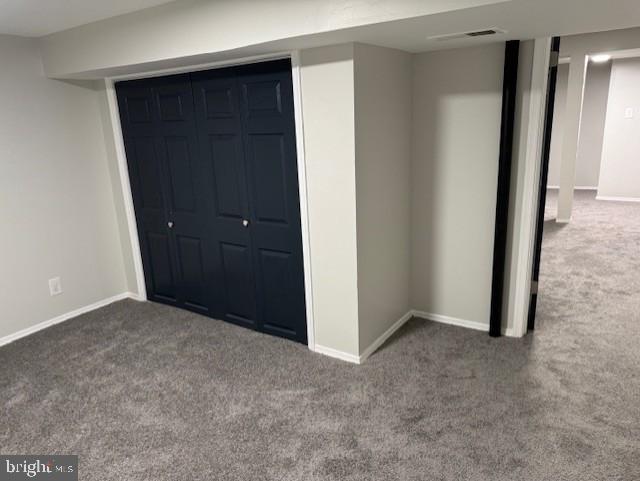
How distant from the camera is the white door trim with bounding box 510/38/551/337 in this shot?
2719 millimetres

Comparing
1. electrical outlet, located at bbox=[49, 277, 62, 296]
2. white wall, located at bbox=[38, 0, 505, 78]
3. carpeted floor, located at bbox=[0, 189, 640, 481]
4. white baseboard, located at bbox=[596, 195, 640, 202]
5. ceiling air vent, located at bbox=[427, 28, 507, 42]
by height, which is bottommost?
carpeted floor, located at bbox=[0, 189, 640, 481]

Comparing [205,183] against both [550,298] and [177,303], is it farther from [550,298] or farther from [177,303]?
[550,298]

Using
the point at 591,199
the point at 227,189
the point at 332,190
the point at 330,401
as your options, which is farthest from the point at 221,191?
the point at 591,199

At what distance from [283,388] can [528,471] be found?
1298mm

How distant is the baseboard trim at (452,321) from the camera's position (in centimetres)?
328

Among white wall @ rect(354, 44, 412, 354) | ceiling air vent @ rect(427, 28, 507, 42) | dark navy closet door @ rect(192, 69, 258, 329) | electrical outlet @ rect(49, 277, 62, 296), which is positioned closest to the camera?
ceiling air vent @ rect(427, 28, 507, 42)

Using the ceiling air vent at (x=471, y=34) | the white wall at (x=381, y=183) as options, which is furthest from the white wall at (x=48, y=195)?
the ceiling air vent at (x=471, y=34)

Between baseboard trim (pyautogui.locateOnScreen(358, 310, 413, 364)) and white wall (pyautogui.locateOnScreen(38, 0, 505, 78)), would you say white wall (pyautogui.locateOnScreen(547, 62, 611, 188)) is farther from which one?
white wall (pyautogui.locateOnScreen(38, 0, 505, 78))

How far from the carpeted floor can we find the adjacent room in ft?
0.05

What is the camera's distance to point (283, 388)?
2.68 metres

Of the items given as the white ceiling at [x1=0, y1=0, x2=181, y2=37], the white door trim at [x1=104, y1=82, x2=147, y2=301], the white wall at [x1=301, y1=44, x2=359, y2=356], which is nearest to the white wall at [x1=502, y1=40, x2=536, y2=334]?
the white wall at [x1=301, y1=44, x2=359, y2=356]

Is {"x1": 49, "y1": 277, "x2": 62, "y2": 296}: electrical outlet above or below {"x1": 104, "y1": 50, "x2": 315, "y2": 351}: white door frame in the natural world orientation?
below

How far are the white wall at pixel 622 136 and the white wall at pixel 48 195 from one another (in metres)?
7.13

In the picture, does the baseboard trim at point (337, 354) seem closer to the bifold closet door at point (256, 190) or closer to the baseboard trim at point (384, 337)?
the baseboard trim at point (384, 337)
